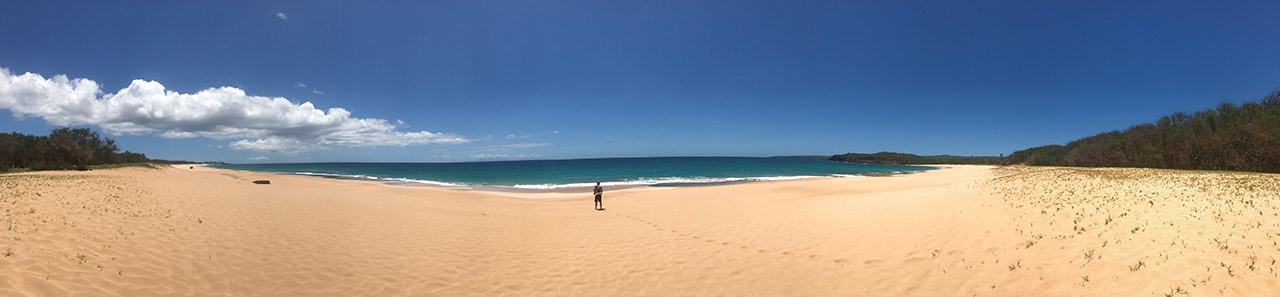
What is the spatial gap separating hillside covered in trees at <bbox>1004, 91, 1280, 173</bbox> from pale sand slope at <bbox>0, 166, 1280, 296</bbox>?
2294 centimetres

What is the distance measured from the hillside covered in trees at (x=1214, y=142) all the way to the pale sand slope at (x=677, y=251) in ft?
75.3

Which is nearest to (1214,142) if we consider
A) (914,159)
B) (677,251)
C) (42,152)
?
(677,251)

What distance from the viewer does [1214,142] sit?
2700 centimetres

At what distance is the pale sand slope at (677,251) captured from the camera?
19.4ft

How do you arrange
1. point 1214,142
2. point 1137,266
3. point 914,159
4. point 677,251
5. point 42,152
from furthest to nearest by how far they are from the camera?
point 914,159, point 42,152, point 1214,142, point 677,251, point 1137,266

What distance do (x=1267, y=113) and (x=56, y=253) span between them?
5764cm

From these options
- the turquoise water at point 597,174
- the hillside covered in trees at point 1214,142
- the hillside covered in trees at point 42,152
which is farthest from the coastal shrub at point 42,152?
the hillside covered in trees at point 1214,142

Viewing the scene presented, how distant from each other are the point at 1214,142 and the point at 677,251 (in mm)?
42553

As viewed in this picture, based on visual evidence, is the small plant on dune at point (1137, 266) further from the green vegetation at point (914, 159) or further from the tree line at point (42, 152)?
the green vegetation at point (914, 159)

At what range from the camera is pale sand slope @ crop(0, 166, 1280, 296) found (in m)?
5.92

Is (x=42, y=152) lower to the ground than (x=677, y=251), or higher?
higher

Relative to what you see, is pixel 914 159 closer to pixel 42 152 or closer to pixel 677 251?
pixel 677 251

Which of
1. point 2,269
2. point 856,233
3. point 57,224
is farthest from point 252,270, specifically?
point 856,233

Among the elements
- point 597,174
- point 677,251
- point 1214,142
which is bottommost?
point 677,251
